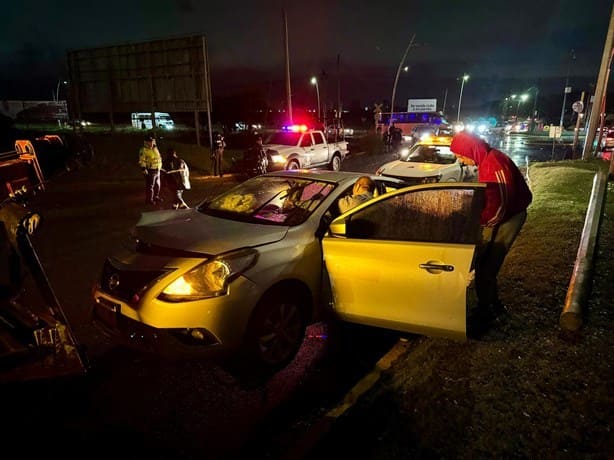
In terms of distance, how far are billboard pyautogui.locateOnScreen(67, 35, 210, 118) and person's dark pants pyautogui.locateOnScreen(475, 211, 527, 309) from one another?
15503 mm

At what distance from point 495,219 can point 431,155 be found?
303 inches

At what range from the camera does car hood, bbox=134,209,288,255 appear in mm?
3336

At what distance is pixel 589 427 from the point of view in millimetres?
2555

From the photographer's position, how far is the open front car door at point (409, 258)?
10.7ft

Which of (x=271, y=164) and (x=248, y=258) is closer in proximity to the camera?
(x=248, y=258)

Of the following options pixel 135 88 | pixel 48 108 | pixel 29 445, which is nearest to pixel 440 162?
pixel 29 445

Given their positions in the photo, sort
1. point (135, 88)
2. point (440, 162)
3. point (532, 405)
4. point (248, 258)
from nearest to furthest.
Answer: point (532, 405), point (248, 258), point (440, 162), point (135, 88)

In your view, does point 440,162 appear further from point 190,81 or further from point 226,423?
point 190,81

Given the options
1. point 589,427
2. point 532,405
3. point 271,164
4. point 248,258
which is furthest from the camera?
point 271,164

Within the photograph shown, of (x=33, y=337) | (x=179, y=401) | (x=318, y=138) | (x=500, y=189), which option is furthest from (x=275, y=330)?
(x=318, y=138)

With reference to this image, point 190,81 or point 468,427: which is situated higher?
point 190,81

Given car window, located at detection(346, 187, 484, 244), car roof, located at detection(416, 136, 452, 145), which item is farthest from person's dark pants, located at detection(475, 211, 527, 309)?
car roof, located at detection(416, 136, 452, 145)

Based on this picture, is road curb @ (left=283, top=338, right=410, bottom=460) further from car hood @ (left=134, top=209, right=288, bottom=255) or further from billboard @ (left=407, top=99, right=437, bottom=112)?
billboard @ (left=407, top=99, right=437, bottom=112)

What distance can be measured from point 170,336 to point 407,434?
1757 mm
